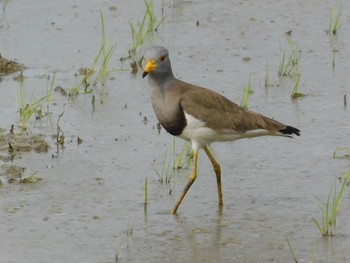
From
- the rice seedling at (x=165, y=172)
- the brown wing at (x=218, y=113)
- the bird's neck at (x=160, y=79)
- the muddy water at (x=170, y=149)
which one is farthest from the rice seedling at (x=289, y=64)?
the bird's neck at (x=160, y=79)

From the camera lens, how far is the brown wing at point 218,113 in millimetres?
8969

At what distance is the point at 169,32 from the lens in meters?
13.3

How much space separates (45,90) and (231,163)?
2489 mm

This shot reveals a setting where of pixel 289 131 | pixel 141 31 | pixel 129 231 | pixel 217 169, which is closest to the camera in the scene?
pixel 129 231

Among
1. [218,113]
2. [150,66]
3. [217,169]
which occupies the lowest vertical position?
[217,169]

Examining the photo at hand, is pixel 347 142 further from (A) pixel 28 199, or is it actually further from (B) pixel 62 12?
(B) pixel 62 12

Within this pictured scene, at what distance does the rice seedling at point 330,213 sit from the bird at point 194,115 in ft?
2.18

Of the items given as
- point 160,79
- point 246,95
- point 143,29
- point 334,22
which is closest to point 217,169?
point 160,79

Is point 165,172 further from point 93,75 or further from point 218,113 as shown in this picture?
point 93,75

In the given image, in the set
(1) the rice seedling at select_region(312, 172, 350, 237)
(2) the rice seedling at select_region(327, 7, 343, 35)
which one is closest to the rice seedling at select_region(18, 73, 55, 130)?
(1) the rice seedling at select_region(312, 172, 350, 237)

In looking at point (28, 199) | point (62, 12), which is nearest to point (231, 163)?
point (28, 199)

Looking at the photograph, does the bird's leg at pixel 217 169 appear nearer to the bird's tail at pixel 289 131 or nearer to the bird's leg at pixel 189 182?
the bird's leg at pixel 189 182

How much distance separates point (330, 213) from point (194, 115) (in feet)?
4.16

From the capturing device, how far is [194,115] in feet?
29.3
